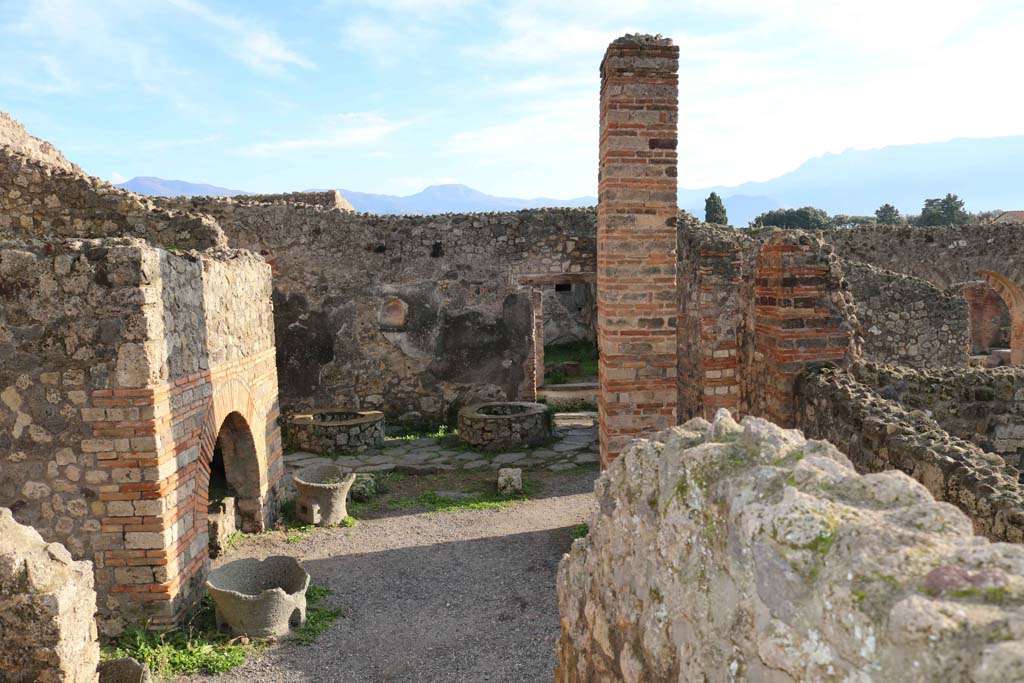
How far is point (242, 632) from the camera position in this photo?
5449mm

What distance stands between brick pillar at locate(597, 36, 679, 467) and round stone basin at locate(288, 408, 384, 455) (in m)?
6.01

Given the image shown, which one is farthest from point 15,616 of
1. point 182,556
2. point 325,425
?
point 325,425

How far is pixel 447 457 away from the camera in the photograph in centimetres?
1103

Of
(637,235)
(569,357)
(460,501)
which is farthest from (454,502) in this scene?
(569,357)

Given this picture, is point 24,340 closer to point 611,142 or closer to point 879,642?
point 611,142

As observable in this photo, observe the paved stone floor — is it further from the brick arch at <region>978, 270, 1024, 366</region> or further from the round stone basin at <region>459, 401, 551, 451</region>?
the brick arch at <region>978, 270, 1024, 366</region>

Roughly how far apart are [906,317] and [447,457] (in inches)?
329

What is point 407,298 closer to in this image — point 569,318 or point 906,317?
point 906,317

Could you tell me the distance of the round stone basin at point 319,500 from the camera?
809 centimetres

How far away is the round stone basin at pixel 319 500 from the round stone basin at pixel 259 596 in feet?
6.42

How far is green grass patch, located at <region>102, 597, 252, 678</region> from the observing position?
16.3 feet

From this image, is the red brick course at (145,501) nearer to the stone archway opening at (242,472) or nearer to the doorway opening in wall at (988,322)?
the stone archway opening at (242,472)

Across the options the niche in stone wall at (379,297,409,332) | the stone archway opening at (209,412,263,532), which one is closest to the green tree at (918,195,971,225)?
the niche in stone wall at (379,297,409,332)

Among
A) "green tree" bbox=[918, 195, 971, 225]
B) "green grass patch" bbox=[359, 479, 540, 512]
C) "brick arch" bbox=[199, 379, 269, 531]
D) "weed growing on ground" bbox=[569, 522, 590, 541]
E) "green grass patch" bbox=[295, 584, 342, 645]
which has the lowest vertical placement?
"green grass patch" bbox=[359, 479, 540, 512]
